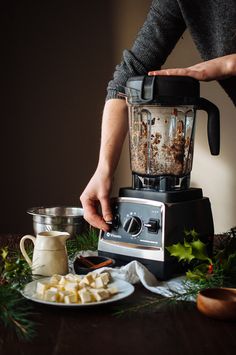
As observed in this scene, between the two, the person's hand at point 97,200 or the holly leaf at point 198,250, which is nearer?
the holly leaf at point 198,250

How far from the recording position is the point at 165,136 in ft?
4.09

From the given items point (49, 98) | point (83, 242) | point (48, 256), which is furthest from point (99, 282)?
point (49, 98)

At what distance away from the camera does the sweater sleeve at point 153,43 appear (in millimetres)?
1505

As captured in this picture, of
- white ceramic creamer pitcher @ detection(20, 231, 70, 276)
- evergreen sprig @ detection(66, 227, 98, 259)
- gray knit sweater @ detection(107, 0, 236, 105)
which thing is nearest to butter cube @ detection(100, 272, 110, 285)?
white ceramic creamer pitcher @ detection(20, 231, 70, 276)

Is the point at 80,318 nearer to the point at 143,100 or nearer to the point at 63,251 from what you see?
the point at 63,251

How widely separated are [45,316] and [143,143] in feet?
1.65

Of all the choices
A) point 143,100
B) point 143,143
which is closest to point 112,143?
point 143,143

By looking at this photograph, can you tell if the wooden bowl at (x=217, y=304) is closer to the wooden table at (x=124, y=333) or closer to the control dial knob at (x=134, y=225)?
the wooden table at (x=124, y=333)

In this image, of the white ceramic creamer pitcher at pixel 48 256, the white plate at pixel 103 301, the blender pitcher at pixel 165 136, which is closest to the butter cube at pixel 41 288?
the white plate at pixel 103 301

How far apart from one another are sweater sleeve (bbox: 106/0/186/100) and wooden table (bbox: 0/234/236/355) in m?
0.73

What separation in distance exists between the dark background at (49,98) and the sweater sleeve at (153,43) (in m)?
1.16

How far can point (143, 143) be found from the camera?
127cm

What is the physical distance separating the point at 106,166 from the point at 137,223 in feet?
0.75

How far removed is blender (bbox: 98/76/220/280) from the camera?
1137mm
